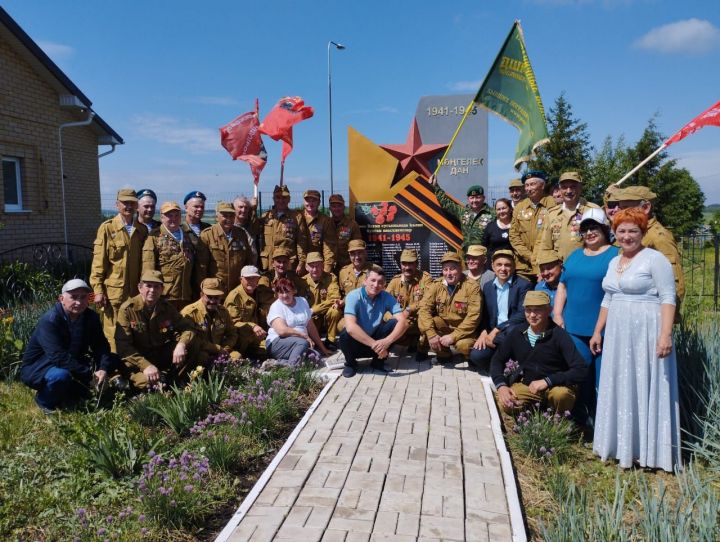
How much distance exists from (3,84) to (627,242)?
11.6m

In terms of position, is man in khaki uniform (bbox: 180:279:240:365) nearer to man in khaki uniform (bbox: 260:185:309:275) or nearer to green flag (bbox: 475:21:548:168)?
man in khaki uniform (bbox: 260:185:309:275)

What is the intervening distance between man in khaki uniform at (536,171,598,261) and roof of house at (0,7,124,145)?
34.4ft

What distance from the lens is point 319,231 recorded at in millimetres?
7344

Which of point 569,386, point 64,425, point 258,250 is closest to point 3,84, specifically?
point 258,250

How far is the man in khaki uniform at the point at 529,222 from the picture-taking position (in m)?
5.95

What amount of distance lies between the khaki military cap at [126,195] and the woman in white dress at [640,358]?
4.79 m

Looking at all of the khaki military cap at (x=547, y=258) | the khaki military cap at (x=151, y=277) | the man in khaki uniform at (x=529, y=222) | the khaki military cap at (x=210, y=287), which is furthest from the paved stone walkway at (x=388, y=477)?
the man in khaki uniform at (x=529, y=222)

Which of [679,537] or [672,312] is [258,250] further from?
[679,537]

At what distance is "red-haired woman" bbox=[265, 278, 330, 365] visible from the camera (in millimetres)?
5719

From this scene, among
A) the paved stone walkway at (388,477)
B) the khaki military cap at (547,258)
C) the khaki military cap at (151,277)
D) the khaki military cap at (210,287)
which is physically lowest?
the paved stone walkway at (388,477)

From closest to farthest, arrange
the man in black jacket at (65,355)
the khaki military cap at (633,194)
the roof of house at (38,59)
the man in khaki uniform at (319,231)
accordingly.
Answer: the khaki military cap at (633,194) → the man in black jacket at (65,355) → the man in khaki uniform at (319,231) → the roof of house at (38,59)

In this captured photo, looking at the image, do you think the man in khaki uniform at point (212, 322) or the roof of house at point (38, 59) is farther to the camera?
the roof of house at point (38, 59)

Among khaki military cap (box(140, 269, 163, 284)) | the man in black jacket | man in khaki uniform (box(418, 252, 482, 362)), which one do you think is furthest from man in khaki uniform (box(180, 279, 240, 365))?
man in khaki uniform (box(418, 252, 482, 362))

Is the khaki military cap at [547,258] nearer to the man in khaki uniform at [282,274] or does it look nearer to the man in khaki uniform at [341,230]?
the man in khaki uniform at [282,274]
